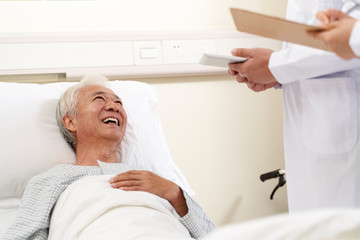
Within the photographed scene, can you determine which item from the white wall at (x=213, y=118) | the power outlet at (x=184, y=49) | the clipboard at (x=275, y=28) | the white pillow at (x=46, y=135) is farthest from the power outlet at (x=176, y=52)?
the clipboard at (x=275, y=28)

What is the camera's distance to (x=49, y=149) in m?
1.99

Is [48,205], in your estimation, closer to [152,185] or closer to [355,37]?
[152,185]

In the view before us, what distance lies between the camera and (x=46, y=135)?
2.02m

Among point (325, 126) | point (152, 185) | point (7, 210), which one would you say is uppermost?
point (325, 126)

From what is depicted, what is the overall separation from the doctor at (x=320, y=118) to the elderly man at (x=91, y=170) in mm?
474

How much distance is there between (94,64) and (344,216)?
73.1 inches

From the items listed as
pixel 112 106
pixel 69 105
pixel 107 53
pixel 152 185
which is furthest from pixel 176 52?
pixel 152 185

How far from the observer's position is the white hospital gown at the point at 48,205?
1598 millimetres

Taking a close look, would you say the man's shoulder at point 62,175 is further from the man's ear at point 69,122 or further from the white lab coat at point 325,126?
the white lab coat at point 325,126

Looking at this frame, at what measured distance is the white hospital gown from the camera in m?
1.60

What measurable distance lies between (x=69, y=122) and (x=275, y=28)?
4.24 feet

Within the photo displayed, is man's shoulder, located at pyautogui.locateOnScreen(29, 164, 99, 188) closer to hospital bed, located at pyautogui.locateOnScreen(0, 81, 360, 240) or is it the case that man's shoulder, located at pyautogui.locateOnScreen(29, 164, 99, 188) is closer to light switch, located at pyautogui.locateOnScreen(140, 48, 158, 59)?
hospital bed, located at pyautogui.locateOnScreen(0, 81, 360, 240)

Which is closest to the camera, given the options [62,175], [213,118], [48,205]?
[48,205]

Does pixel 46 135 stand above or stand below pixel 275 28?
below
